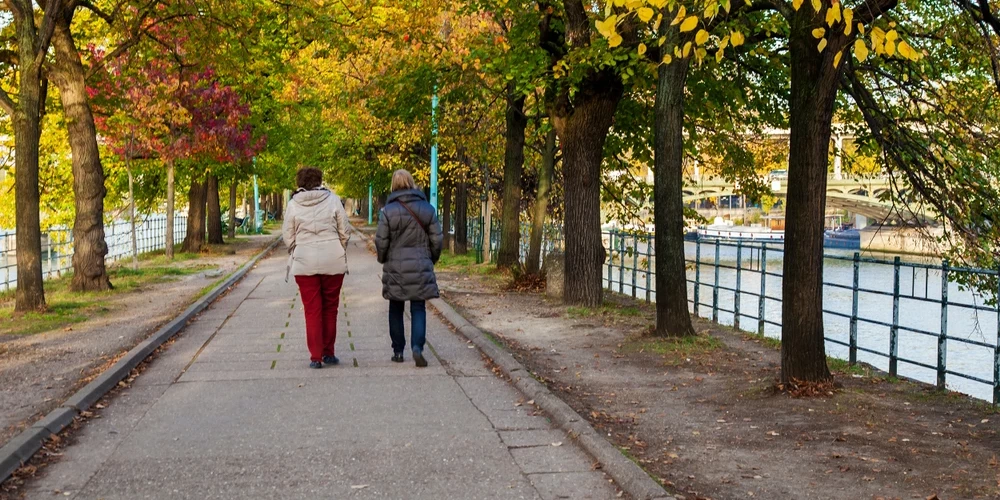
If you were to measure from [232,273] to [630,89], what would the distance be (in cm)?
1132

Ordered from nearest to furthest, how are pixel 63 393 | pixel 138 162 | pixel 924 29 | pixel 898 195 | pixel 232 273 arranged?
pixel 63 393
pixel 898 195
pixel 924 29
pixel 232 273
pixel 138 162

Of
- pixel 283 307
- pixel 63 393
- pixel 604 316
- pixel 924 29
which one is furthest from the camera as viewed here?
pixel 283 307

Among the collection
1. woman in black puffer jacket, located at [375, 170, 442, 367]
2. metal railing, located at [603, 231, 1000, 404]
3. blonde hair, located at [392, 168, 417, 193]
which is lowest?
metal railing, located at [603, 231, 1000, 404]

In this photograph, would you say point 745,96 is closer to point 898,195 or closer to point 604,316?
point 604,316

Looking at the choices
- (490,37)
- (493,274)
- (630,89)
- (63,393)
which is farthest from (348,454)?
(493,274)

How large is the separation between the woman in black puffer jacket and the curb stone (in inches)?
97.4

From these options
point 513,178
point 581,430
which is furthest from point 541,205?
point 581,430

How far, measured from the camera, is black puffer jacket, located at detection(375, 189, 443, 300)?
33.3 ft

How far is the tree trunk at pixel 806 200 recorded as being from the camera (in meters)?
8.49

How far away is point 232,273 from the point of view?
24.4 meters

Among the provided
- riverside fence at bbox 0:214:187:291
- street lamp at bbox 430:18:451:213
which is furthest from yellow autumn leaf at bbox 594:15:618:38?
street lamp at bbox 430:18:451:213

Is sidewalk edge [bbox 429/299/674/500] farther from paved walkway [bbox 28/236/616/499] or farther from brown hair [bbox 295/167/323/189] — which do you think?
brown hair [bbox 295/167/323/189]

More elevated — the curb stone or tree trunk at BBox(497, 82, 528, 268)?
tree trunk at BBox(497, 82, 528, 268)

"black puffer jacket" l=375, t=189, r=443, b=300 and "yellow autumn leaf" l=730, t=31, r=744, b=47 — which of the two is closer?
"yellow autumn leaf" l=730, t=31, r=744, b=47
